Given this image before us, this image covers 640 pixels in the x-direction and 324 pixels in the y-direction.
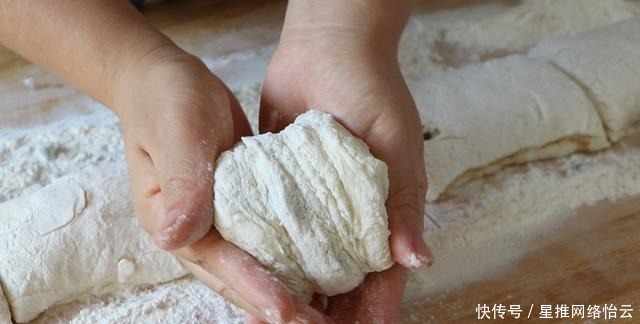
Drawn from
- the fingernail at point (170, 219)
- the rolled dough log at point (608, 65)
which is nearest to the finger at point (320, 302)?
the fingernail at point (170, 219)

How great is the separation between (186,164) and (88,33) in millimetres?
378

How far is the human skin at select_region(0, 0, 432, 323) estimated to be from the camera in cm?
100

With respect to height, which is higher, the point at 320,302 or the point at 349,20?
the point at 349,20

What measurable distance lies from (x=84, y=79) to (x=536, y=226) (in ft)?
2.78

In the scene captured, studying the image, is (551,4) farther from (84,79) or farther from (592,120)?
(84,79)

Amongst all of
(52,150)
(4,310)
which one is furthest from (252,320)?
(52,150)

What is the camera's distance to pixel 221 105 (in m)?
1.12

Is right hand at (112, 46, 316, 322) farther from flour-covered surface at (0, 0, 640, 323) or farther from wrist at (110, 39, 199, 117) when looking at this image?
flour-covered surface at (0, 0, 640, 323)

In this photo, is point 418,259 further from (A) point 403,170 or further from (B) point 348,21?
(B) point 348,21

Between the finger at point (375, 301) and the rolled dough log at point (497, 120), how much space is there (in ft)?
1.33

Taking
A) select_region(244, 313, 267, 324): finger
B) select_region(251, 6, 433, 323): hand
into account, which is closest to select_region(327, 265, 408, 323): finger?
select_region(251, 6, 433, 323): hand

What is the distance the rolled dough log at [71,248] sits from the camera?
124cm

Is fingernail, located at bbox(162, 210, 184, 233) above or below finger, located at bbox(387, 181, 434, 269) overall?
above

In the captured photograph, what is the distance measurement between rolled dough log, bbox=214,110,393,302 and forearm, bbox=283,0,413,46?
27cm
